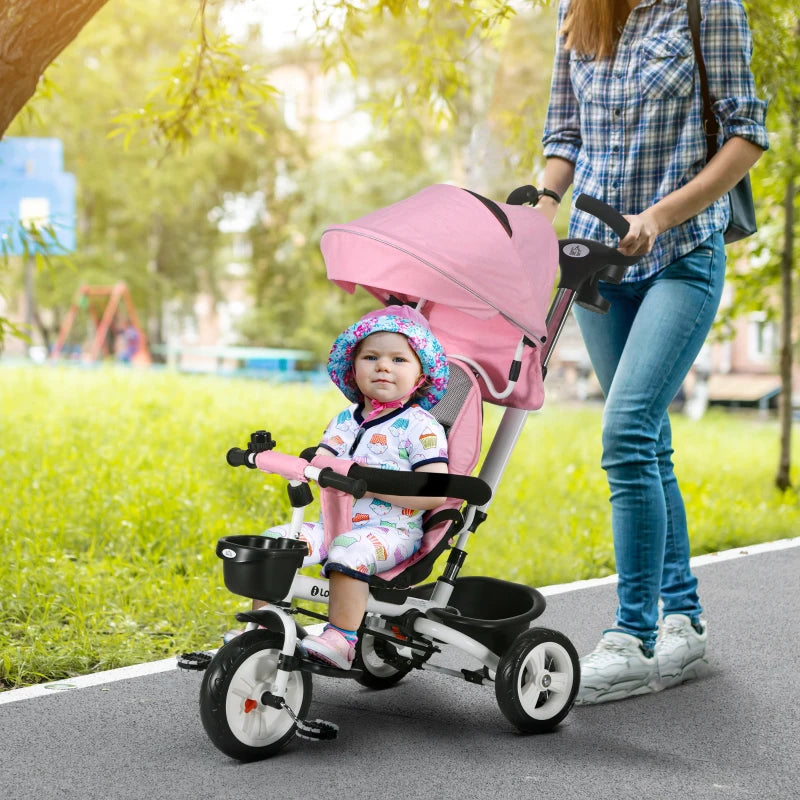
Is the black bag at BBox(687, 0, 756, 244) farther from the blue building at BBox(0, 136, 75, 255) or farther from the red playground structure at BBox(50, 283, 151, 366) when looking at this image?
the red playground structure at BBox(50, 283, 151, 366)

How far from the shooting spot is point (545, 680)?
3422mm

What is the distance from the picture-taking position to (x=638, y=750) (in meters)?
3.31

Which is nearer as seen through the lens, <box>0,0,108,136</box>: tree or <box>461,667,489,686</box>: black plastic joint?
<box>461,667,489,686</box>: black plastic joint

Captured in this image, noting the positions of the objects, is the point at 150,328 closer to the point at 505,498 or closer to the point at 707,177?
the point at 505,498

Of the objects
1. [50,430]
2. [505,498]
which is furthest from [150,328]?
[505,498]

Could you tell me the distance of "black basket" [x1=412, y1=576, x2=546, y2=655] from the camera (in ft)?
11.1

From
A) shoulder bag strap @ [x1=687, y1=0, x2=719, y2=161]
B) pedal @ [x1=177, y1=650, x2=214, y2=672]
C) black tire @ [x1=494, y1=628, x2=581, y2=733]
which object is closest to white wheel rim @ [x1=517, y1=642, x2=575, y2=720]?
black tire @ [x1=494, y1=628, x2=581, y2=733]

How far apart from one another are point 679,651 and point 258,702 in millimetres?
1571

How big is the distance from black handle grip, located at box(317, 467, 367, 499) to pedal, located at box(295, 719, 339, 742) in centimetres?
64

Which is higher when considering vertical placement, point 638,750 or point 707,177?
point 707,177

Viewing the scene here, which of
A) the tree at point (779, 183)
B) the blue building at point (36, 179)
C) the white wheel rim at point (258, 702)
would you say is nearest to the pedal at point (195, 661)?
the white wheel rim at point (258, 702)

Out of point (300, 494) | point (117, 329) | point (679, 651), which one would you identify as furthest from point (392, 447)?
point (117, 329)

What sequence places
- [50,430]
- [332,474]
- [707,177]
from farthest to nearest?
1. [50,430]
2. [707,177]
3. [332,474]

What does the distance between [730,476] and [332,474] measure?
24.3 feet
